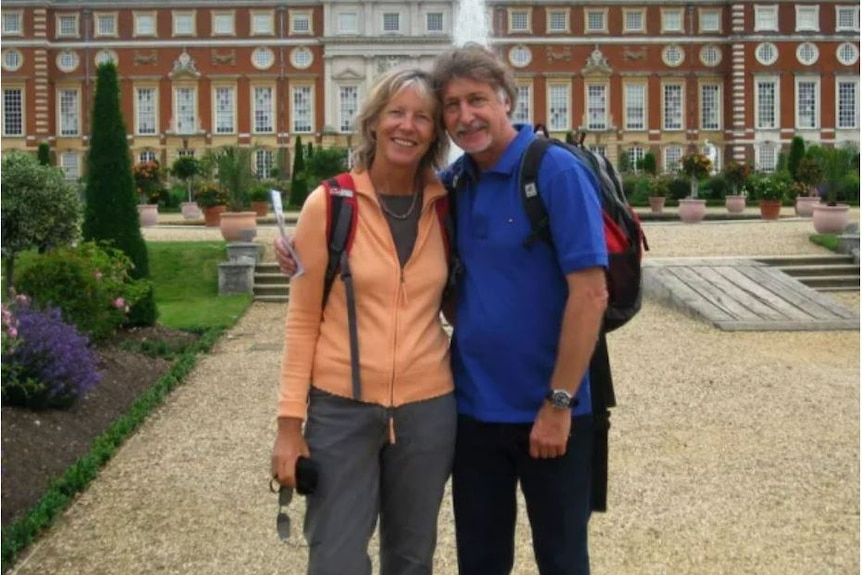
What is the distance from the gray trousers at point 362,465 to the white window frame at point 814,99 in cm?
3886

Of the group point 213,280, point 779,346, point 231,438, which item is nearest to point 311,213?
point 231,438

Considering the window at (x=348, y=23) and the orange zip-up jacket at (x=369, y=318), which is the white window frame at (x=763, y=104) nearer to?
the window at (x=348, y=23)

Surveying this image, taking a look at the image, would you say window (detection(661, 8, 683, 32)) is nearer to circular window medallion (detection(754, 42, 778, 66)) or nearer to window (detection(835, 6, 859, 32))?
circular window medallion (detection(754, 42, 778, 66))

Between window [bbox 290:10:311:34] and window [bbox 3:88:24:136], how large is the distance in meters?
9.06

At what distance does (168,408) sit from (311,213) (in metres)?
4.44

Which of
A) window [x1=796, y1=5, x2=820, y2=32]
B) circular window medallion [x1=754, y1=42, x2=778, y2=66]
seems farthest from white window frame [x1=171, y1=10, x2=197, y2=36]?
window [x1=796, y1=5, x2=820, y2=32]

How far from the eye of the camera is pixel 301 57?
127ft

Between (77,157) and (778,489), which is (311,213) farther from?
(77,157)

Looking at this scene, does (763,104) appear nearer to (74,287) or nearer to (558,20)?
(558,20)

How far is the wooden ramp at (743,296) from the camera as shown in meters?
9.64

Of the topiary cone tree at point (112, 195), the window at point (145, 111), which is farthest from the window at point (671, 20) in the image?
the topiary cone tree at point (112, 195)

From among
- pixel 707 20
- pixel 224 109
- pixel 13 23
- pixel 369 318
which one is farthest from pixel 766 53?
pixel 369 318

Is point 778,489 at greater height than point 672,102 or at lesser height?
lesser

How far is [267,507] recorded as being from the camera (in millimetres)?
4625
